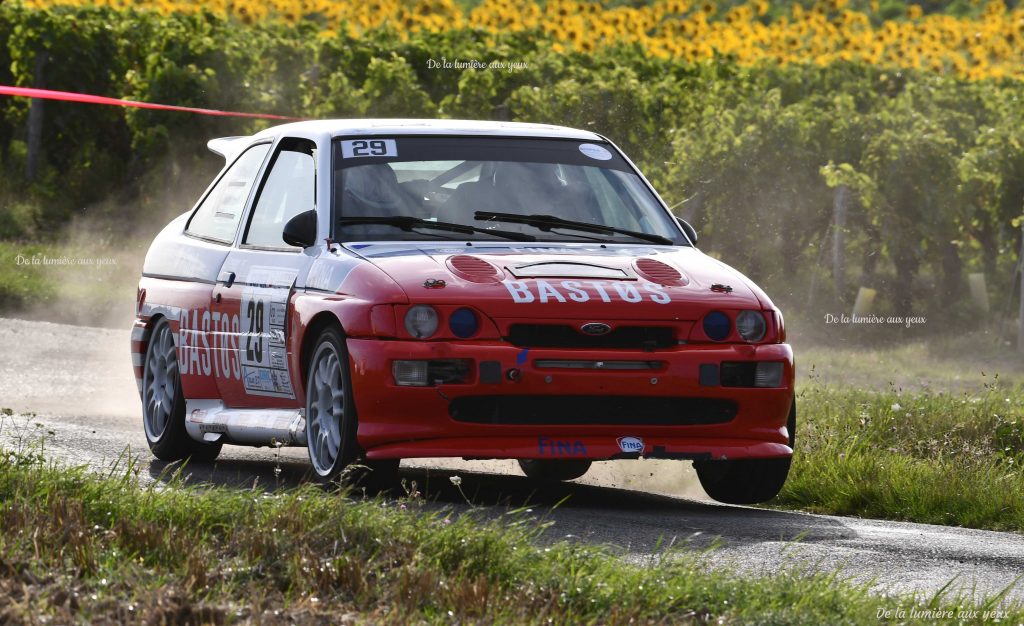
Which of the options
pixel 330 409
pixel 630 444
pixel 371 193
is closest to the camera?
pixel 630 444

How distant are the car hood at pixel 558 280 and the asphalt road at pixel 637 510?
0.78 metres

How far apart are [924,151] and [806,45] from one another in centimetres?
742

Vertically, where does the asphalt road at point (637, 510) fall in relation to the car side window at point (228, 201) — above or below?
below

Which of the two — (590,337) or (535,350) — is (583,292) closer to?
(590,337)

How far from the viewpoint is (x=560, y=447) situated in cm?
780

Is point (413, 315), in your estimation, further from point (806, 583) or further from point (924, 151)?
point (924, 151)

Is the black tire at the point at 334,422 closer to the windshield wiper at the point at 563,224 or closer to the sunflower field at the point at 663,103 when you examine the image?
the windshield wiper at the point at 563,224

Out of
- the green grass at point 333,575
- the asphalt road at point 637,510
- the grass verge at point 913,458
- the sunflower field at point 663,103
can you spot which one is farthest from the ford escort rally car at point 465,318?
the sunflower field at point 663,103

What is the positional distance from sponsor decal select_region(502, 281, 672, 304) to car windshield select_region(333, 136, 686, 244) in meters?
0.79

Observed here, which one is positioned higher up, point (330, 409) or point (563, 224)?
point (563, 224)

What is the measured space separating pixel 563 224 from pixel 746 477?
4.54 ft

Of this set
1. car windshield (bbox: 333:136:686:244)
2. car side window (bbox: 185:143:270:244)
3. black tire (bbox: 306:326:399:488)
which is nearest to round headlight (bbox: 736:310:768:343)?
car windshield (bbox: 333:136:686:244)

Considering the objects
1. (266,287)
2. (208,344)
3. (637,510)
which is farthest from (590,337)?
(208,344)

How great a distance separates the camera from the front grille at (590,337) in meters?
7.74
